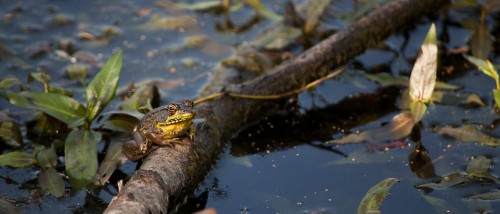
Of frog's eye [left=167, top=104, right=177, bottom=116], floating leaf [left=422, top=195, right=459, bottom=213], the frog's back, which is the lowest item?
floating leaf [left=422, top=195, right=459, bottom=213]

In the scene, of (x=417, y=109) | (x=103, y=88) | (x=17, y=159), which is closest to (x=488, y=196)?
(x=417, y=109)

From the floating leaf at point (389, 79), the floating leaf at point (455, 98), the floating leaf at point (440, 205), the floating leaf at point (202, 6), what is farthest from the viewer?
the floating leaf at point (202, 6)

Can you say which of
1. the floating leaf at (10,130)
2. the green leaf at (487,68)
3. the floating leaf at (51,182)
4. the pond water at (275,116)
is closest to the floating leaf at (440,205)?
the pond water at (275,116)

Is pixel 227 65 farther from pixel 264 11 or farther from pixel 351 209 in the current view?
pixel 351 209

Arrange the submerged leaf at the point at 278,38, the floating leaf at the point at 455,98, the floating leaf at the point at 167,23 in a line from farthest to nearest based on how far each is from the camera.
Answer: the floating leaf at the point at 167,23 → the submerged leaf at the point at 278,38 → the floating leaf at the point at 455,98

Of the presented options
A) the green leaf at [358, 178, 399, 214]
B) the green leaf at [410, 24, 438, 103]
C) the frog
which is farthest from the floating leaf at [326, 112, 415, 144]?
the frog

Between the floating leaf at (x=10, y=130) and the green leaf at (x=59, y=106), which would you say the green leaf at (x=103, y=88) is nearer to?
the green leaf at (x=59, y=106)

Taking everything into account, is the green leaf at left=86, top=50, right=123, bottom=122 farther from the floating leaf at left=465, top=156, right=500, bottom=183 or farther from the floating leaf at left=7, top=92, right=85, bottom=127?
the floating leaf at left=465, top=156, right=500, bottom=183
